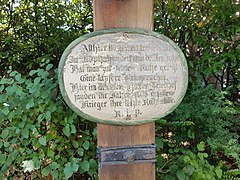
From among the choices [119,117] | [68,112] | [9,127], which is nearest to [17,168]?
[9,127]

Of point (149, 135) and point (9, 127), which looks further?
point (9, 127)

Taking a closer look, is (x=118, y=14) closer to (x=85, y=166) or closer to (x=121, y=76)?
(x=121, y=76)

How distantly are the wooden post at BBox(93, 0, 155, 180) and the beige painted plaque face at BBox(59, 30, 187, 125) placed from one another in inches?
2.1

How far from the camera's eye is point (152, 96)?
1271 millimetres

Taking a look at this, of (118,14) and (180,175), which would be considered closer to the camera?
(118,14)

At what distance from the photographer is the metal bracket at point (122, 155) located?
1.29 meters

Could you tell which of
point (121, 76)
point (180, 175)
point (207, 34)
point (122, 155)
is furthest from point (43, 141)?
point (207, 34)

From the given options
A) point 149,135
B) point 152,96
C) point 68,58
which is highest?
point 68,58

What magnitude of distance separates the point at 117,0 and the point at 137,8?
0.09 meters

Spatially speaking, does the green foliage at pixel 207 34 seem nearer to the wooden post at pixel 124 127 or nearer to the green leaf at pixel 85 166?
the wooden post at pixel 124 127

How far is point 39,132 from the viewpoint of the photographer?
1613mm

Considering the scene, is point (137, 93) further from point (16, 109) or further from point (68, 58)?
point (16, 109)

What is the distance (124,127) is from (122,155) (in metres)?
0.12

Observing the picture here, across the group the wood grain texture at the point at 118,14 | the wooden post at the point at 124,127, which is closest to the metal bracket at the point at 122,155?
the wooden post at the point at 124,127
